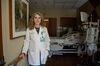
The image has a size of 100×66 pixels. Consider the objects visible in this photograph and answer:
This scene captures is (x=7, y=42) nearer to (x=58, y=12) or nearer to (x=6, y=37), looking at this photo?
(x=6, y=37)

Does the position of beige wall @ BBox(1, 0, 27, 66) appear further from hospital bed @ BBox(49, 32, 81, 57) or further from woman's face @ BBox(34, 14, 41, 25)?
hospital bed @ BBox(49, 32, 81, 57)

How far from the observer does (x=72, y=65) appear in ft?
17.8

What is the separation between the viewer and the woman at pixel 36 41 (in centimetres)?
262

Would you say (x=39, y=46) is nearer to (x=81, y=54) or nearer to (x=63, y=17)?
(x=81, y=54)

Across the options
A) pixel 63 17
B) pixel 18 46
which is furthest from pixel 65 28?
pixel 18 46

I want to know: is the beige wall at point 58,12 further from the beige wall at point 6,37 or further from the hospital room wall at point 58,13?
the beige wall at point 6,37

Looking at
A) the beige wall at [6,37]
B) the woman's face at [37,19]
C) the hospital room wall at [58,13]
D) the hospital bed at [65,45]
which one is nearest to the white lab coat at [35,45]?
the woman's face at [37,19]

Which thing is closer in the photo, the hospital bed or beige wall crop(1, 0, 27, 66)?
beige wall crop(1, 0, 27, 66)

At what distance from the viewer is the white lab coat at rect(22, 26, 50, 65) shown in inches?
103

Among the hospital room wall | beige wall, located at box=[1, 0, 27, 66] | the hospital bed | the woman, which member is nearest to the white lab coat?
the woman

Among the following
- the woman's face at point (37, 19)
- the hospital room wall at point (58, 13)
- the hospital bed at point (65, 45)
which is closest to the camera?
the woman's face at point (37, 19)

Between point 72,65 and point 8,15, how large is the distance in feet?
12.2

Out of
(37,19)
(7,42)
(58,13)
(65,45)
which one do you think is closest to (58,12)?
(58,13)

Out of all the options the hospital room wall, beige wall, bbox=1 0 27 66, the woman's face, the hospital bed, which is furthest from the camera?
the hospital room wall
